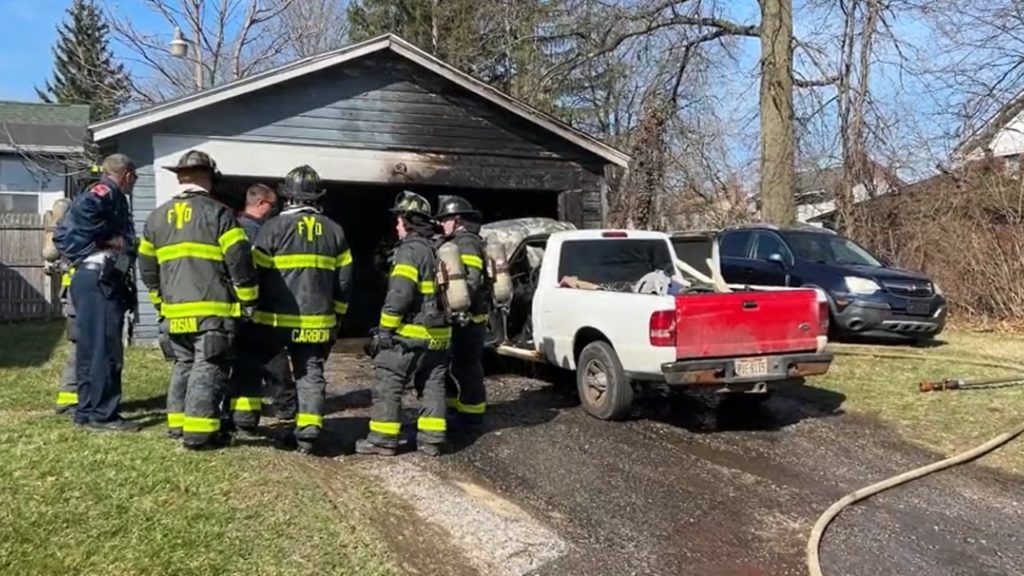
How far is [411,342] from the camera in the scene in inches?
259

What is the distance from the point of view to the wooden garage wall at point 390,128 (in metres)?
12.7

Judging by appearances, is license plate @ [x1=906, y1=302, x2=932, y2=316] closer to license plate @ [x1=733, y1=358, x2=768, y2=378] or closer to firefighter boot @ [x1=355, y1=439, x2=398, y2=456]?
license plate @ [x1=733, y1=358, x2=768, y2=378]

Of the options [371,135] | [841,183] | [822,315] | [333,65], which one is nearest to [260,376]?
[822,315]

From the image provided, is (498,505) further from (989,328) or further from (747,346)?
(989,328)

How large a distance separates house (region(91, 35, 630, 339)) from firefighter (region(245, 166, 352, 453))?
22.1 ft

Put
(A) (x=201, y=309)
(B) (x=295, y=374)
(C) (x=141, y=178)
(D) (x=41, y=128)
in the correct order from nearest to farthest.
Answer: (A) (x=201, y=309), (B) (x=295, y=374), (C) (x=141, y=178), (D) (x=41, y=128)

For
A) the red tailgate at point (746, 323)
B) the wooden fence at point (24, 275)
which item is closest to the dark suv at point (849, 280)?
the red tailgate at point (746, 323)

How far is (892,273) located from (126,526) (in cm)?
1110

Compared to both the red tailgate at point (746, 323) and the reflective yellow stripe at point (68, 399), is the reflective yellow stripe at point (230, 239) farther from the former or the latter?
the red tailgate at point (746, 323)

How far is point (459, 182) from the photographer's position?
46.9 feet

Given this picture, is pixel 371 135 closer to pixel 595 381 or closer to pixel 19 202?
pixel 595 381

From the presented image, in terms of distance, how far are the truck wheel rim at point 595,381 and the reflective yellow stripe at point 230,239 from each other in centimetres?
354

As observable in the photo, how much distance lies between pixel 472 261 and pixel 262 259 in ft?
5.31

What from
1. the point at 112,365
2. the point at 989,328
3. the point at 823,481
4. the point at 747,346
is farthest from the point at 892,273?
the point at 112,365
